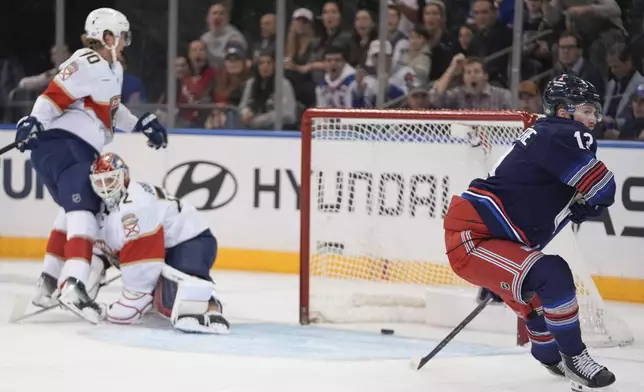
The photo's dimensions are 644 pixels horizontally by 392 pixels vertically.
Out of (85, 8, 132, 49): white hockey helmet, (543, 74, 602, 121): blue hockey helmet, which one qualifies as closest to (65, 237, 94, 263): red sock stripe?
→ (85, 8, 132, 49): white hockey helmet

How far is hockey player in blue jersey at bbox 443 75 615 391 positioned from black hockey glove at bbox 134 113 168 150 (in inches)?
76.0

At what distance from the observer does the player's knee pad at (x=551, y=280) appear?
3.45m

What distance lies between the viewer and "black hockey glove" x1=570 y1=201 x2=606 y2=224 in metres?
3.55

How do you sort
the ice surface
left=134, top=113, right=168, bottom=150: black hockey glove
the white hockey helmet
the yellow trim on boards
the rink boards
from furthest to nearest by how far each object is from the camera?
1. the rink boards
2. the yellow trim on boards
3. left=134, top=113, right=168, bottom=150: black hockey glove
4. the white hockey helmet
5. the ice surface

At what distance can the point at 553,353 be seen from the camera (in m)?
→ 3.79

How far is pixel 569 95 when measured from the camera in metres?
3.56

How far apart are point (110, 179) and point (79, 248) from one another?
1.07ft

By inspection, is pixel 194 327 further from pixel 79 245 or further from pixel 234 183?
pixel 234 183

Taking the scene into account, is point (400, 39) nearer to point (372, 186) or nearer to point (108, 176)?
point (372, 186)

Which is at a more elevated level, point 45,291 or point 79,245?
A: point 79,245

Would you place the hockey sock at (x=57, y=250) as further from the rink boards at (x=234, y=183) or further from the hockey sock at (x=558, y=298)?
the hockey sock at (x=558, y=298)

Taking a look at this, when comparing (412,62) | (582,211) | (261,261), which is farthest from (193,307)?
(412,62)

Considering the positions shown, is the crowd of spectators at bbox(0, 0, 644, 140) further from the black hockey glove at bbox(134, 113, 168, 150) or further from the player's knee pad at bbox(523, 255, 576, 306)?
the player's knee pad at bbox(523, 255, 576, 306)

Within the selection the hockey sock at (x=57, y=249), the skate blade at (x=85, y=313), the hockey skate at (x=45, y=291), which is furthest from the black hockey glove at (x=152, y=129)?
the skate blade at (x=85, y=313)
